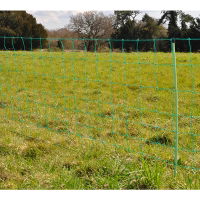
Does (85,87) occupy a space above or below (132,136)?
above

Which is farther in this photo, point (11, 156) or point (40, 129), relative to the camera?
point (40, 129)

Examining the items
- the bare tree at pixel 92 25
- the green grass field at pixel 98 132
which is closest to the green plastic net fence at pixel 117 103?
the green grass field at pixel 98 132

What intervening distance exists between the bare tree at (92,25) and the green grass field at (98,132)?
728 inches

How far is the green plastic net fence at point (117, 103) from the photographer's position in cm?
471

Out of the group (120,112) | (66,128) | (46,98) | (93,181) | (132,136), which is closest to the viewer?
(93,181)

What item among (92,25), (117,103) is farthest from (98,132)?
(92,25)

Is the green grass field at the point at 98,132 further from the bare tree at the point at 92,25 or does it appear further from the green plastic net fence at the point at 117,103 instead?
the bare tree at the point at 92,25

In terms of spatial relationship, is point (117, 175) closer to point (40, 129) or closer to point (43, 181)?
point (43, 181)

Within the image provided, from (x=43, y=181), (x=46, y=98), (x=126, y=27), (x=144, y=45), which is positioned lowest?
(x=43, y=181)

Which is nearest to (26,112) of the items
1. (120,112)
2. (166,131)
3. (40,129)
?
(40,129)

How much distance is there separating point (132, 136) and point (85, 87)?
429cm

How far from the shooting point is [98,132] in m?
5.37

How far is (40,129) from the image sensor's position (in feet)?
18.2

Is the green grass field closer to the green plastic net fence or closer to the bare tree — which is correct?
the green plastic net fence
